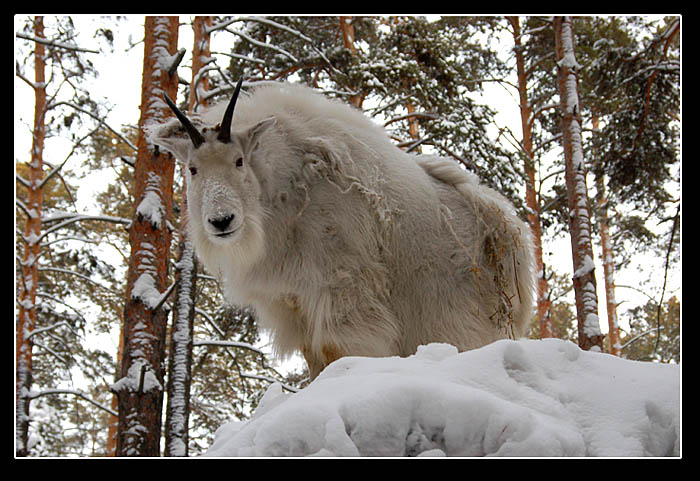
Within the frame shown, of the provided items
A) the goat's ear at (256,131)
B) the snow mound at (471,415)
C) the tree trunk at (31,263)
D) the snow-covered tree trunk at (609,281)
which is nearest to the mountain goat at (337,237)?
the goat's ear at (256,131)

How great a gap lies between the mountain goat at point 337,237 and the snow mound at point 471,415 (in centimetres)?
179

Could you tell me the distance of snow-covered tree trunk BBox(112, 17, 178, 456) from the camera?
21.4ft

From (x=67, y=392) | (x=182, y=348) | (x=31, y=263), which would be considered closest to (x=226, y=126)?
(x=182, y=348)

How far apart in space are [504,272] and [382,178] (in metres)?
1.17

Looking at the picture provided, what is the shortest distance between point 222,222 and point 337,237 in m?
0.82

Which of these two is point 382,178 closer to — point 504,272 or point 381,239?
point 381,239

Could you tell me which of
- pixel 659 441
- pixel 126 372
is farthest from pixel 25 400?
pixel 659 441

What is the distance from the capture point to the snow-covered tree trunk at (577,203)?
9.12 metres

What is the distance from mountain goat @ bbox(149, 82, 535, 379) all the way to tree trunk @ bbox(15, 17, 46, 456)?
784cm

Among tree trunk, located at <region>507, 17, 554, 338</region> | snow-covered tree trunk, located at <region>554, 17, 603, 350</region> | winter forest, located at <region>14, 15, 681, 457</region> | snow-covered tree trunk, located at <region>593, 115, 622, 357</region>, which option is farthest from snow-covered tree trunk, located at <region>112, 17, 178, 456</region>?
snow-covered tree trunk, located at <region>593, 115, 622, 357</region>

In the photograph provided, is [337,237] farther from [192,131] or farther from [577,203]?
[577,203]

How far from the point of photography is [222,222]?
4.00 meters
